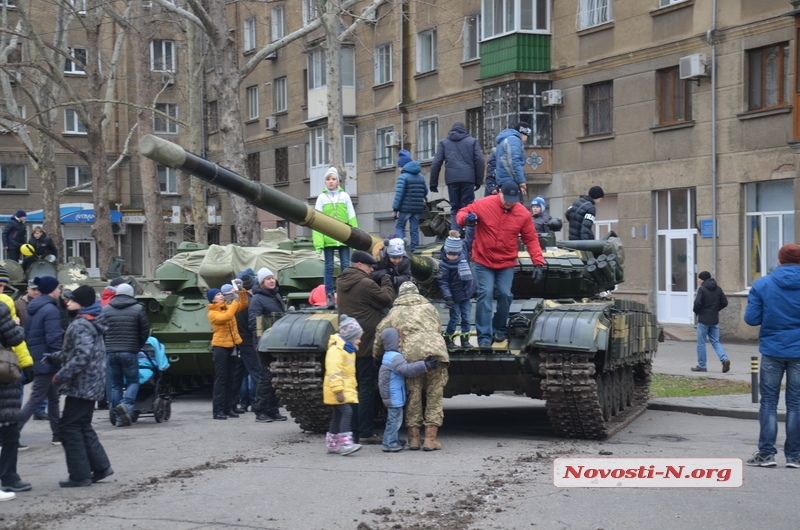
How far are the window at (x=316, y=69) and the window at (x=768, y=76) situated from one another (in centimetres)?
1672

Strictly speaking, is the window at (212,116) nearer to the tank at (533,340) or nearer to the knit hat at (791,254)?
the tank at (533,340)

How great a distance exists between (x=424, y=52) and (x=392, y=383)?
2347cm

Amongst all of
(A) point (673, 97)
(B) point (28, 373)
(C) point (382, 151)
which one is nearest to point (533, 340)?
(B) point (28, 373)

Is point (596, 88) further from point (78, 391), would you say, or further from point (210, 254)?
point (78, 391)

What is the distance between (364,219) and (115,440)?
24559 millimetres

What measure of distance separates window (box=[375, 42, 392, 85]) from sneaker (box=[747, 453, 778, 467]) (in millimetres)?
26293

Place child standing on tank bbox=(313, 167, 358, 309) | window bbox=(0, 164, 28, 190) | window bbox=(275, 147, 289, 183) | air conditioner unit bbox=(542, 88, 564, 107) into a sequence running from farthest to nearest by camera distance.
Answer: window bbox=(0, 164, 28, 190) < window bbox=(275, 147, 289, 183) < air conditioner unit bbox=(542, 88, 564, 107) < child standing on tank bbox=(313, 167, 358, 309)

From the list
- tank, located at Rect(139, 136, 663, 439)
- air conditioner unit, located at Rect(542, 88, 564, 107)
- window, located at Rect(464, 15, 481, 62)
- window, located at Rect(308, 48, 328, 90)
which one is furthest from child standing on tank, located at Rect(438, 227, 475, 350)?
window, located at Rect(308, 48, 328, 90)

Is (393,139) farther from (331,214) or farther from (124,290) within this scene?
(331,214)

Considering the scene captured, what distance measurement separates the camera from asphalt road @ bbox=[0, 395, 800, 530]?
7.23m

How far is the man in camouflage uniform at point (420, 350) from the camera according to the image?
10.1 metres

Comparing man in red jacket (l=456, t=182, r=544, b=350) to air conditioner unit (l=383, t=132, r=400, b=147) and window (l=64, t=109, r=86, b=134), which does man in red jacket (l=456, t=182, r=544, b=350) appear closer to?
air conditioner unit (l=383, t=132, r=400, b=147)

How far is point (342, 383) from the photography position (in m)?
10.1

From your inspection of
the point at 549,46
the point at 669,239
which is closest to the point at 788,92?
the point at 669,239
